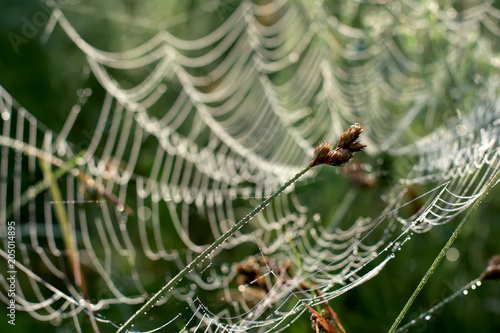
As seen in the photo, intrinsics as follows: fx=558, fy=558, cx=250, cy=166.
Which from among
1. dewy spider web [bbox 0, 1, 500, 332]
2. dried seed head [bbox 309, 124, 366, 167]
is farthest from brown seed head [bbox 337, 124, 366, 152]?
dewy spider web [bbox 0, 1, 500, 332]

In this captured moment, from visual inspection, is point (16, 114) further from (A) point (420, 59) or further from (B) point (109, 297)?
(A) point (420, 59)

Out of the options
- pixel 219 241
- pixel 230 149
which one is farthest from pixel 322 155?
pixel 230 149

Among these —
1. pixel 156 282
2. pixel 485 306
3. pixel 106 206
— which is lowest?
pixel 485 306

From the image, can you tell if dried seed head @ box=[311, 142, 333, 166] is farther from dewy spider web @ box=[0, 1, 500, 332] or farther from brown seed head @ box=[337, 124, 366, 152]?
dewy spider web @ box=[0, 1, 500, 332]

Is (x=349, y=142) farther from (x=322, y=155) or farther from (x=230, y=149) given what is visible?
(x=230, y=149)

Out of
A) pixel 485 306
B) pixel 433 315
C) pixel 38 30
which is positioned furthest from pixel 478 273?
pixel 38 30

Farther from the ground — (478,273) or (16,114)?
(16,114)

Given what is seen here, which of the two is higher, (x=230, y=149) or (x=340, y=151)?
(x=230, y=149)
